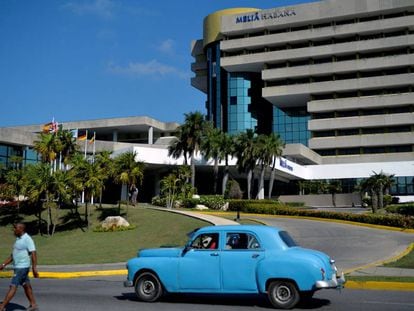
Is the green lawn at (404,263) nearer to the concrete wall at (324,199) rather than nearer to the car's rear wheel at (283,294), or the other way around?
the car's rear wheel at (283,294)

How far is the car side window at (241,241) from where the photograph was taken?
10391 millimetres

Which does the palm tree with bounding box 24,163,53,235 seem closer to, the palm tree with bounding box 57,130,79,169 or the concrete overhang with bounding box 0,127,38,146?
the palm tree with bounding box 57,130,79,169

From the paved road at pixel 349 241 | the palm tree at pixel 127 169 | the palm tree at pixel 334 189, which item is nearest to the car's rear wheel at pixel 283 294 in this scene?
the paved road at pixel 349 241

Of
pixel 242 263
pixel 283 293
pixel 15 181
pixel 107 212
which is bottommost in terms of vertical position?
pixel 283 293

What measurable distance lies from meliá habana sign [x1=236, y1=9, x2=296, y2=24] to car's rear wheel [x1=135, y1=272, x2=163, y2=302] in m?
80.7

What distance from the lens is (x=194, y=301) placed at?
1106cm

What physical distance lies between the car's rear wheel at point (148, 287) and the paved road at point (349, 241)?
7823mm

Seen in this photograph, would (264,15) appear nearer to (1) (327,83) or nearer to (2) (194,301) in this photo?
(1) (327,83)

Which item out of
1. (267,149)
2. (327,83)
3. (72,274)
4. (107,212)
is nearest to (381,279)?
(72,274)

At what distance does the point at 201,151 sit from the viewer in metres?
56.6

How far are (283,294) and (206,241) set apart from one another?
1926 mm

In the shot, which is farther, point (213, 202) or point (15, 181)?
point (213, 202)

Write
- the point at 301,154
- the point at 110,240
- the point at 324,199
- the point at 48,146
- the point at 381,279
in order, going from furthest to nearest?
the point at 301,154
the point at 324,199
the point at 48,146
the point at 110,240
the point at 381,279

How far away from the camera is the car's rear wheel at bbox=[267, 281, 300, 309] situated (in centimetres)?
977
